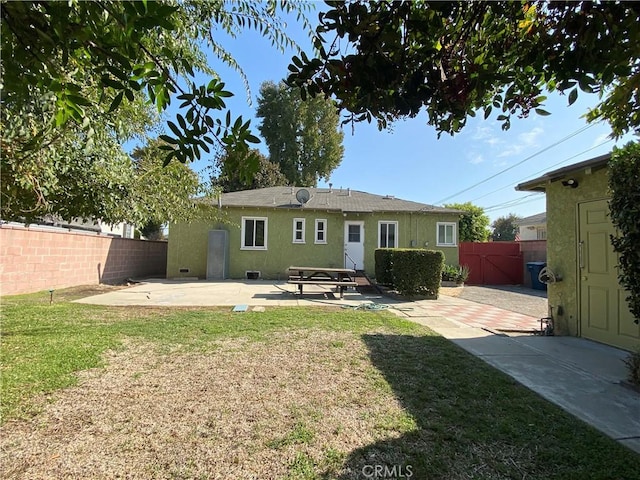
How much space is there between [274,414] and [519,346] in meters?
4.37

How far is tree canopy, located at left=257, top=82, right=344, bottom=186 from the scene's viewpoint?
32375 mm

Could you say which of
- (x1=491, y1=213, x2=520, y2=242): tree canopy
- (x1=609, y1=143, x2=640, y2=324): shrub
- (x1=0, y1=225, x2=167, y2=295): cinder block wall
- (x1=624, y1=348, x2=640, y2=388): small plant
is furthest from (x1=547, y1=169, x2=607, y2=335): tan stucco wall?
(x1=491, y1=213, x2=520, y2=242): tree canopy

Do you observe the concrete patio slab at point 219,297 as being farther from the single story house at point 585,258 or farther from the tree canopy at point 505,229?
the tree canopy at point 505,229

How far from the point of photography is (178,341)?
5367 mm

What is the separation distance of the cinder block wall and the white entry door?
9978mm

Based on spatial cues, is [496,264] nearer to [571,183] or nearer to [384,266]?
[384,266]

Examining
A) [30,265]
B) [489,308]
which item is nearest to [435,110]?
[489,308]

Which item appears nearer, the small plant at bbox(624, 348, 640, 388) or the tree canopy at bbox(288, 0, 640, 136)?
the tree canopy at bbox(288, 0, 640, 136)

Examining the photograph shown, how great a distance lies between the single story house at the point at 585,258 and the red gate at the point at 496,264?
11.6 meters

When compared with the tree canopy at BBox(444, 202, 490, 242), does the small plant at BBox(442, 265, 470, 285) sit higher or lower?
lower

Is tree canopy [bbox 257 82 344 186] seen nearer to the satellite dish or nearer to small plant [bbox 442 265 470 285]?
the satellite dish

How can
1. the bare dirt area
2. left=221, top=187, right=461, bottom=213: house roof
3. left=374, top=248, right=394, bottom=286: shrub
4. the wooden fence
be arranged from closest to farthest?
1. the bare dirt area
2. left=374, top=248, right=394, bottom=286: shrub
3. left=221, top=187, right=461, bottom=213: house roof
4. the wooden fence

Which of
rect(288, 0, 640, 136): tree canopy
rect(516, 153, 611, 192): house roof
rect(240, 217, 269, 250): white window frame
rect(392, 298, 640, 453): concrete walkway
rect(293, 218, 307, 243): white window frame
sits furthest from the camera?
rect(293, 218, 307, 243): white window frame

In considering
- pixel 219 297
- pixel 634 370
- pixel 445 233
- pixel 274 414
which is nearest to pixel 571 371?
pixel 634 370
